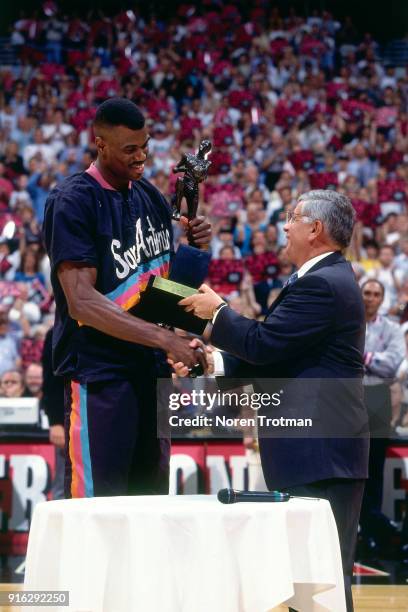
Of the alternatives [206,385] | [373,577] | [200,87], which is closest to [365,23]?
[200,87]

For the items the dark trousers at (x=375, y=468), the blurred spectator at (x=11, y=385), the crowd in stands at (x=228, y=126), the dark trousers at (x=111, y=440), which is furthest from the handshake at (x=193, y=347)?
the crowd in stands at (x=228, y=126)

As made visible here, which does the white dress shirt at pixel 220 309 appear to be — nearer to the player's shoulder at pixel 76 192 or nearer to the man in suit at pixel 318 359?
the man in suit at pixel 318 359

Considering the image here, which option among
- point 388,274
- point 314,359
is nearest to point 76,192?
point 314,359

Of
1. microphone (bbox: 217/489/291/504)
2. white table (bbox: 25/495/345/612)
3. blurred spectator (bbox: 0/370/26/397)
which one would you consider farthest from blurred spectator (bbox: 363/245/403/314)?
white table (bbox: 25/495/345/612)

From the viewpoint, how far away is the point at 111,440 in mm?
3268

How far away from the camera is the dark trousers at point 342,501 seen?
3320 millimetres

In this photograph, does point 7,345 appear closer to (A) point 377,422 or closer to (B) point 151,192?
(A) point 377,422

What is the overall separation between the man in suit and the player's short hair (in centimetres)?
61

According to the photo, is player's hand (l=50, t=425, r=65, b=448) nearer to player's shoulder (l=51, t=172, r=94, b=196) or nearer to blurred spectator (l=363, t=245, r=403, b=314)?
player's shoulder (l=51, t=172, r=94, b=196)

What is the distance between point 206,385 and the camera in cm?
418

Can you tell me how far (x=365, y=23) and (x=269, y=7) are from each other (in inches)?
64.9

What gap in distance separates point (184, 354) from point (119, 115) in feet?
2.69

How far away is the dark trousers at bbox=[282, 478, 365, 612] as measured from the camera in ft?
10.9

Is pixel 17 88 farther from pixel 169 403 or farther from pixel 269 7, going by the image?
pixel 169 403
